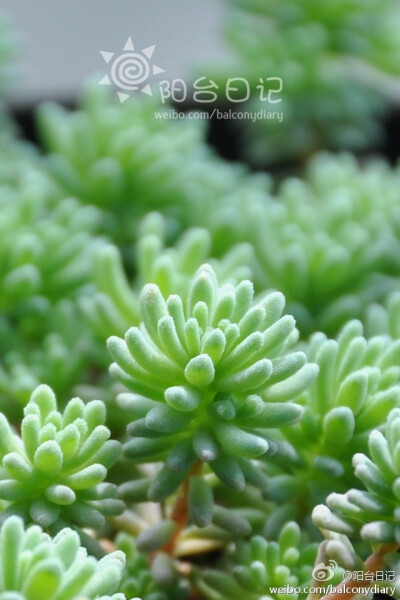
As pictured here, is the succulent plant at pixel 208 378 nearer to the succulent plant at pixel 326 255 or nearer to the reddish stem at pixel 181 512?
the reddish stem at pixel 181 512

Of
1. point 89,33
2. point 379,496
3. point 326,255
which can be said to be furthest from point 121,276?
point 89,33

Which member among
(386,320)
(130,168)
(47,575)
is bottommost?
(47,575)

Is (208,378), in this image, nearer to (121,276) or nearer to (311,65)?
(121,276)

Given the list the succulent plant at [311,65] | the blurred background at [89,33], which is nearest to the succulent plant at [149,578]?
the succulent plant at [311,65]

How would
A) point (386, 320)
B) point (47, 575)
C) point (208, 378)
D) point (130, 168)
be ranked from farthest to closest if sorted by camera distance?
1. point (130, 168)
2. point (386, 320)
3. point (208, 378)
4. point (47, 575)

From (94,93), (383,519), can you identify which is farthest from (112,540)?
(94,93)

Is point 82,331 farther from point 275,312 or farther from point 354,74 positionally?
point 354,74

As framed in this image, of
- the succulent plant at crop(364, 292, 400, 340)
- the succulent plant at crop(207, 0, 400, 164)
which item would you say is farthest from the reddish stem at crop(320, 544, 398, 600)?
the succulent plant at crop(207, 0, 400, 164)
